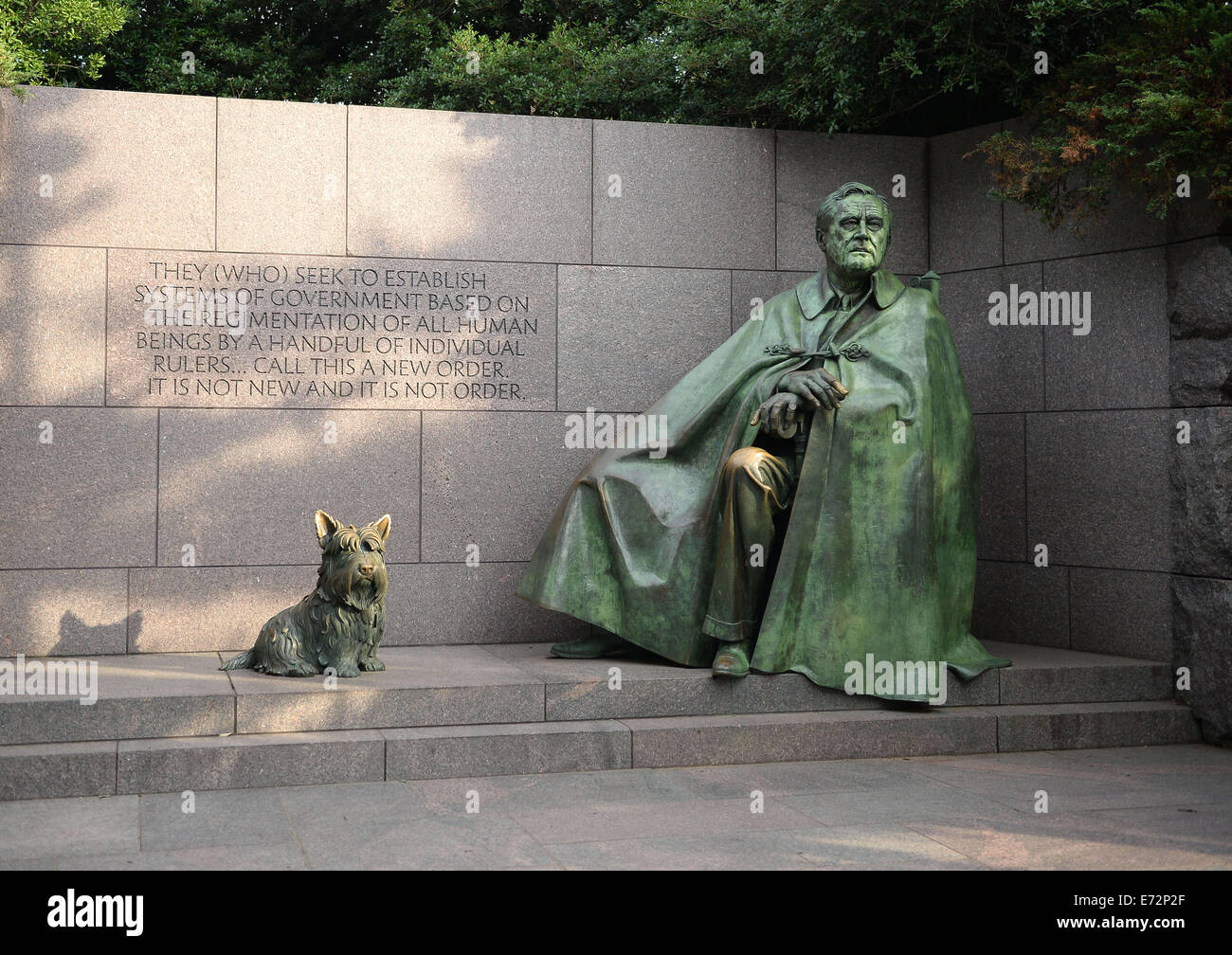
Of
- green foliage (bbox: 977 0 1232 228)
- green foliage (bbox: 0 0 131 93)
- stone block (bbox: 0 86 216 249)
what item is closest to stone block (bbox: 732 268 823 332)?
green foliage (bbox: 977 0 1232 228)

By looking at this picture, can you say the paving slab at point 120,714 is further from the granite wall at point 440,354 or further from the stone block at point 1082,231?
the stone block at point 1082,231

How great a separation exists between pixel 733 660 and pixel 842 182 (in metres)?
3.59

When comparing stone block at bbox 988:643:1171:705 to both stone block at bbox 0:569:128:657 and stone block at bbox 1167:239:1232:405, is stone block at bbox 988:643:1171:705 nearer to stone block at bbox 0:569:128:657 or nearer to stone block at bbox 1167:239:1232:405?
stone block at bbox 1167:239:1232:405

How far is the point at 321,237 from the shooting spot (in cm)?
760

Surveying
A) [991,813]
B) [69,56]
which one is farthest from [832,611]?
[69,56]

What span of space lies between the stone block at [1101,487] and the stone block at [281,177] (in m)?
4.29

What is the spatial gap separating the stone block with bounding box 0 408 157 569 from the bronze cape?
226 cm

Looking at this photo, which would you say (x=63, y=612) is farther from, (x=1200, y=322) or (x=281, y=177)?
(x=1200, y=322)

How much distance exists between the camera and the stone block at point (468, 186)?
7.68 metres

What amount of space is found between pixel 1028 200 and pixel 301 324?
414 cm

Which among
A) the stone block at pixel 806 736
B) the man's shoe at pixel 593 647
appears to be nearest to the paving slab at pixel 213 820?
the stone block at pixel 806 736

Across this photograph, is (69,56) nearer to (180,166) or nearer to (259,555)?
(180,166)

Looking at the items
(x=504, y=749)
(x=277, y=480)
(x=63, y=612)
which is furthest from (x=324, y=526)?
(x=63, y=612)

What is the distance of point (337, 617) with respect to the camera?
6156 millimetres
